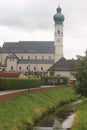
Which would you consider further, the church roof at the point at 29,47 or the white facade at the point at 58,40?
the church roof at the point at 29,47

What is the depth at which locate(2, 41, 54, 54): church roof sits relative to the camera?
19300cm

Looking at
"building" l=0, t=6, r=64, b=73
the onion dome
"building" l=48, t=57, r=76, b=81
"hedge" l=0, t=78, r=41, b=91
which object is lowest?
"hedge" l=0, t=78, r=41, b=91

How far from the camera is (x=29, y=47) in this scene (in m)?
196

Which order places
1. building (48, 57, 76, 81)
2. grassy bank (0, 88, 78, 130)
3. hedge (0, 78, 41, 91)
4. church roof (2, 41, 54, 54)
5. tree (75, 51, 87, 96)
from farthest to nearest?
1. church roof (2, 41, 54, 54)
2. building (48, 57, 76, 81)
3. tree (75, 51, 87, 96)
4. hedge (0, 78, 41, 91)
5. grassy bank (0, 88, 78, 130)

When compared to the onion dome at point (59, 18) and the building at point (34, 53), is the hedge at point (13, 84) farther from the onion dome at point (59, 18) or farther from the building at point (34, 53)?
the onion dome at point (59, 18)

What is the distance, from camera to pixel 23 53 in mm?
194750

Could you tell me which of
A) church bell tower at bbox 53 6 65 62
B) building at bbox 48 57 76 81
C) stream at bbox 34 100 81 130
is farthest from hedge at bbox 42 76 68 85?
church bell tower at bbox 53 6 65 62

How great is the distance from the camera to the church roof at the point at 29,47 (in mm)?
193000

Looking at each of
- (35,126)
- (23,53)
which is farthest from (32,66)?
(35,126)

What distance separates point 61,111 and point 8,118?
21.0 m

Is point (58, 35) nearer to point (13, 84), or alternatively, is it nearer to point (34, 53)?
point (34, 53)

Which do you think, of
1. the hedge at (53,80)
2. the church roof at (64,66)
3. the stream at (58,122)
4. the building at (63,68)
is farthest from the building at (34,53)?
the stream at (58,122)

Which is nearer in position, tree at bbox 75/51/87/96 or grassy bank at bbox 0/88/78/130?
grassy bank at bbox 0/88/78/130

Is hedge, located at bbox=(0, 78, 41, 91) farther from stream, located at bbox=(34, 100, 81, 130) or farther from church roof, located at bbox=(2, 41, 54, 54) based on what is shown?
church roof, located at bbox=(2, 41, 54, 54)
